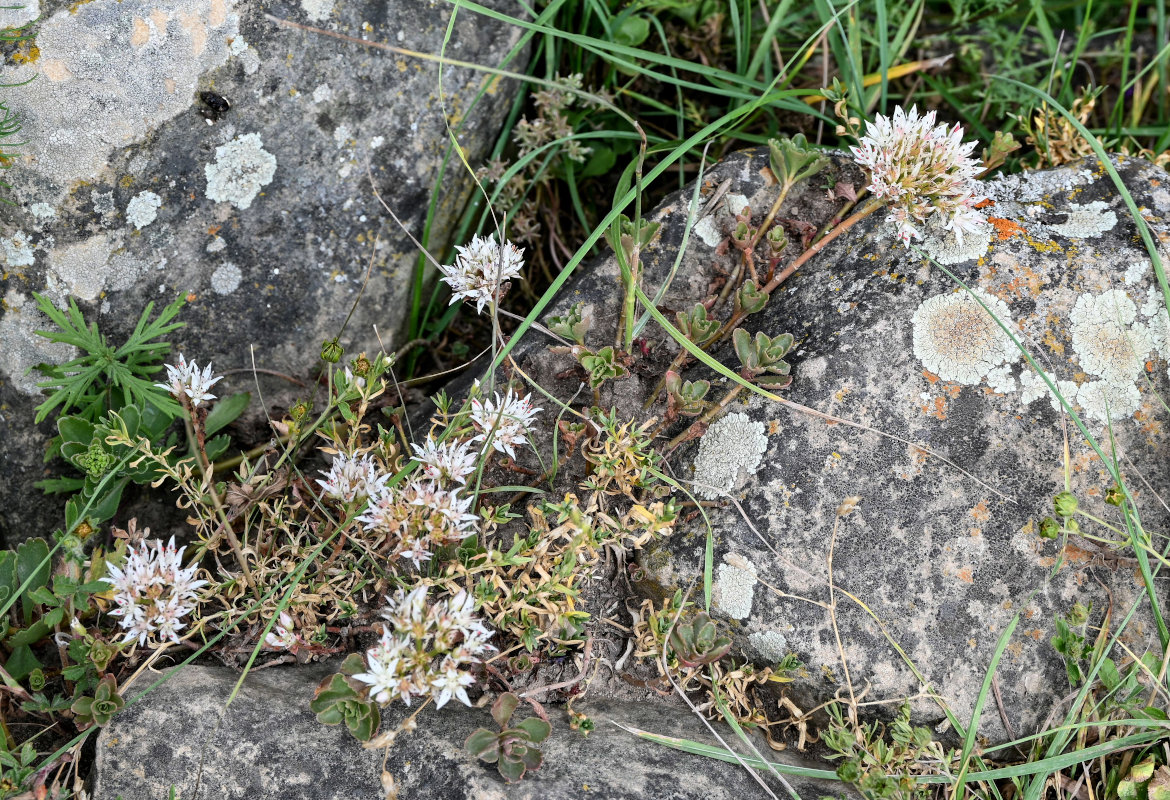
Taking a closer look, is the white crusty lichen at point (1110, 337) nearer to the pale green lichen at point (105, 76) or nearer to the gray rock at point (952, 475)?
the gray rock at point (952, 475)

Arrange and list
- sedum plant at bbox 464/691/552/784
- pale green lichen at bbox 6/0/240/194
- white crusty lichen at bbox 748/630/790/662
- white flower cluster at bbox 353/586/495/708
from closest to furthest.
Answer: white flower cluster at bbox 353/586/495/708, sedum plant at bbox 464/691/552/784, white crusty lichen at bbox 748/630/790/662, pale green lichen at bbox 6/0/240/194

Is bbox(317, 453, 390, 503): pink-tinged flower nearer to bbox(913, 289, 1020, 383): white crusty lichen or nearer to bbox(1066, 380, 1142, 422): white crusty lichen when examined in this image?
bbox(913, 289, 1020, 383): white crusty lichen

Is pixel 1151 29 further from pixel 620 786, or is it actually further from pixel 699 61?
pixel 620 786

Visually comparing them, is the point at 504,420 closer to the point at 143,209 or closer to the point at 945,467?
the point at 945,467

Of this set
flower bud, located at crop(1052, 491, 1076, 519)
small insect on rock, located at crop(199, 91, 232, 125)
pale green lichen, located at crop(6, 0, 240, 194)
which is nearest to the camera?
flower bud, located at crop(1052, 491, 1076, 519)

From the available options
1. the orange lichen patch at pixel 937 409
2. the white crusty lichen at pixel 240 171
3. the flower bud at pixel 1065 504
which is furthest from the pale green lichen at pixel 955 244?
the white crusty lichen at pixel 240 171

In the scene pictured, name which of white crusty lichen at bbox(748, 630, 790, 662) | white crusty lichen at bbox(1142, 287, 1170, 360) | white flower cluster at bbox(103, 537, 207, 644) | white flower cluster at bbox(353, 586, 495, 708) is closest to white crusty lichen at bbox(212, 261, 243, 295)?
white flower cluster at bbox(103, 537, 207, 644)

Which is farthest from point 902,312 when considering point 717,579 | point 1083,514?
point 717,579
